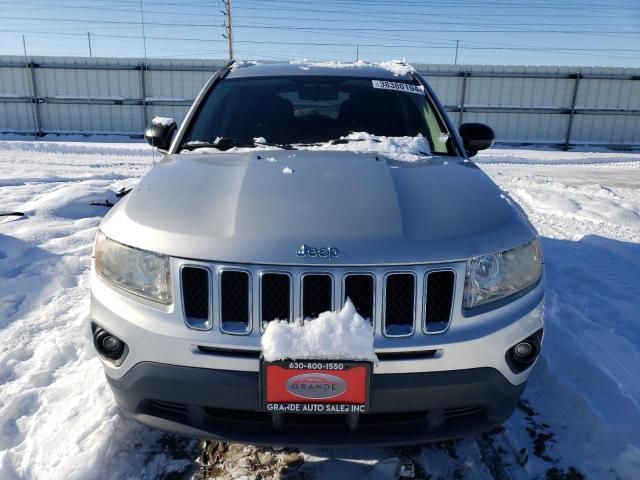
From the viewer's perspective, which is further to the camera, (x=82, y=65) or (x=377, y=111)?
(x=82, y=65)

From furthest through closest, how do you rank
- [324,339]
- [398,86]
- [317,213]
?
[398,86] < [317,213] < [324,339]

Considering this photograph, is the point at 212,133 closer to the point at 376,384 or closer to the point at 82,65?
the point at 376,384

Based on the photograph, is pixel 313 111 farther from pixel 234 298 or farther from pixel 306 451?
pixel 306 451

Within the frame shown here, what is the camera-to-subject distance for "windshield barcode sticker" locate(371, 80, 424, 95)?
3244 mm

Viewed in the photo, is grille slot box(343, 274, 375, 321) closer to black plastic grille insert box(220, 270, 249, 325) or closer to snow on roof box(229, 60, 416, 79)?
black plastic grille insert box(220, 270, 249, 325)

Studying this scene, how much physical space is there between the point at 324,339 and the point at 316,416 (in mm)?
304

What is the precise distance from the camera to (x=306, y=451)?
200cm

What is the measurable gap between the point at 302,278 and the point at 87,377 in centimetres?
150

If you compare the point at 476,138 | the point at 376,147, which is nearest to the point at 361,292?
the point at 376,147

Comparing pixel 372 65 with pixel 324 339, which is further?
pixel 372 65

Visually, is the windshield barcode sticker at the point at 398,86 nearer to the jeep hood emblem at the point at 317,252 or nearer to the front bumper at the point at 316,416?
the jeep hood emblem at the point at 317,252

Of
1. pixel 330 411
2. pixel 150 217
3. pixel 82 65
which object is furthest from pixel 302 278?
pixel 82 65

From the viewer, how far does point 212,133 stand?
2955 mm

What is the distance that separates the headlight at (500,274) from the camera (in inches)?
66.7
